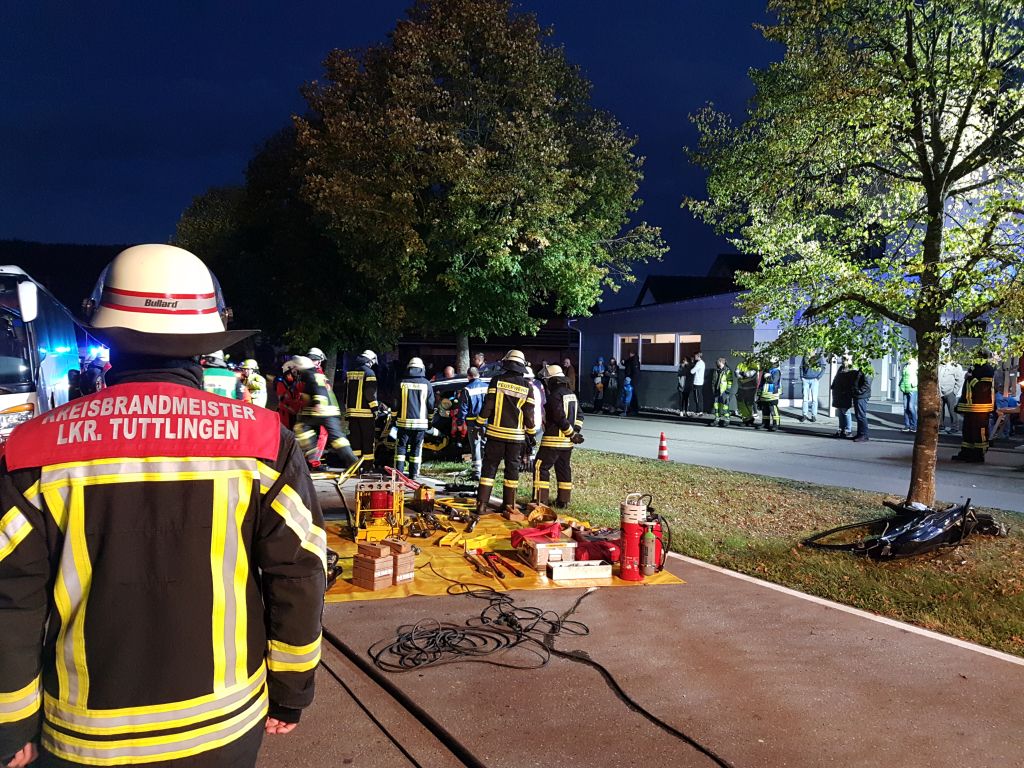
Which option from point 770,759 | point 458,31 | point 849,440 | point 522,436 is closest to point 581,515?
point 522,436

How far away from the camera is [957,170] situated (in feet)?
25.1

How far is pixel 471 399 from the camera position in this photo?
39.1ft

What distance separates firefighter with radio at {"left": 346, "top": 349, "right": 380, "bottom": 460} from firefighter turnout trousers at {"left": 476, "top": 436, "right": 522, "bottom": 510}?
2615 millimetres

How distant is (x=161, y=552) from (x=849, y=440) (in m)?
16.6

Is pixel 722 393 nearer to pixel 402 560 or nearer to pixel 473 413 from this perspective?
pixel 473 413

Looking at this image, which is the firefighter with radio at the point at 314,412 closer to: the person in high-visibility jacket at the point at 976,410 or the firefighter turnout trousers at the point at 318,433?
the firefighter turnout trousers at the point at 318,433

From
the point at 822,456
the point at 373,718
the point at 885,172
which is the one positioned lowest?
the point at 373,718

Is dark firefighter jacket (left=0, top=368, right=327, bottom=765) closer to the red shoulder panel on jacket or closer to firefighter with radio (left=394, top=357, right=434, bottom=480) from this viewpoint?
the red shoulder panel on jacket

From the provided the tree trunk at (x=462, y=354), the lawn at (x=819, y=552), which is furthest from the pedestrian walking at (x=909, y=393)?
the tree trunk at (x=462, y=354)

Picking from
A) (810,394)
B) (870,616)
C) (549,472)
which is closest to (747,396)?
(810,394)

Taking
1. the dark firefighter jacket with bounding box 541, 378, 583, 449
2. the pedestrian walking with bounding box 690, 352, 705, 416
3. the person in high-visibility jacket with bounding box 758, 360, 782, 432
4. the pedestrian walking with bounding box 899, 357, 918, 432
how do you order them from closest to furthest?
1. the dark firefighter jacket with bounding box 541, 378, 583, 449
2. the pedestrian walking with bounding box 899, 357, 918, 432
3. the person in high-visibility jacket with bounding box 758, 360, 782, 432
4. the pedestrian walking with bounding box 690, 352, 705, 416

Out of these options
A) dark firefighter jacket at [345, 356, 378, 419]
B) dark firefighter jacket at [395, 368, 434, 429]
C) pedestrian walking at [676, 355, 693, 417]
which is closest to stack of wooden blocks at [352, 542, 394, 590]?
dark firefighter jacket at [395, 368, 434, 429]

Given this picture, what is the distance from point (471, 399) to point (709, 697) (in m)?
8.28

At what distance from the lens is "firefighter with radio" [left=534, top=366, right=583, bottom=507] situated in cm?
901
